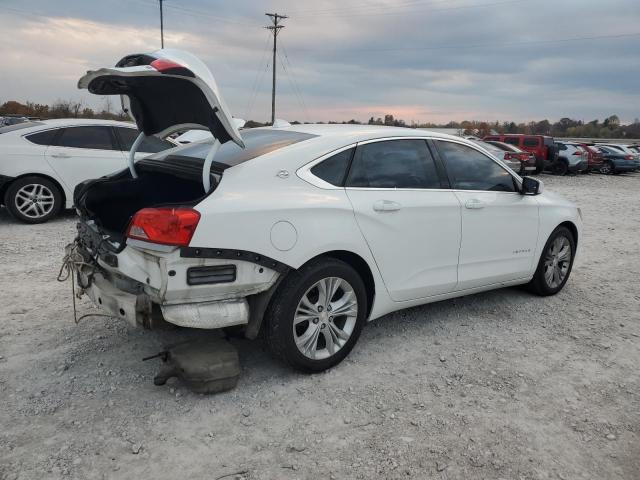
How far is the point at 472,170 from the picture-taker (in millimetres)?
4527

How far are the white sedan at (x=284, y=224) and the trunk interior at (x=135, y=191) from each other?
0.4 inches

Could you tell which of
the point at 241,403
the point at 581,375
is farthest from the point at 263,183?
the point at 581,375

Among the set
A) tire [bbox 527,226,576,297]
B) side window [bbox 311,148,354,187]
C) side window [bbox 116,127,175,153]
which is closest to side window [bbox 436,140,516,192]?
tire [bbox 527,226,576,297]

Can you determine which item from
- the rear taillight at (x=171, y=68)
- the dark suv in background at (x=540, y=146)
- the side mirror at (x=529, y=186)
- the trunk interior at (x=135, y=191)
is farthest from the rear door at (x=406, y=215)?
the dark suv in background at (x=540, y=146)

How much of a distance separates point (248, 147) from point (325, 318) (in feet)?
4.06

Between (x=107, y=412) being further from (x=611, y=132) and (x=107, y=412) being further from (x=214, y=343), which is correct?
(x=611, y=132)

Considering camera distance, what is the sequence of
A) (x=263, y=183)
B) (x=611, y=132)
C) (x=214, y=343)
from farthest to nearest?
(x=611, y=132), (x=214, y=343), (x=263, y=183)

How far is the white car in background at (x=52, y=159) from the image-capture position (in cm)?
784

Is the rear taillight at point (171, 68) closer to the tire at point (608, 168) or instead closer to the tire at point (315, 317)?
the tire at point (315, 317)

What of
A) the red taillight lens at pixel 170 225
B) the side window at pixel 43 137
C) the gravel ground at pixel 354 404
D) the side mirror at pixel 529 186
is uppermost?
the side window at pixel 43 137

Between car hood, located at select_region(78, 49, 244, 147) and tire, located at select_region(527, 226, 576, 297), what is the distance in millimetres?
3419

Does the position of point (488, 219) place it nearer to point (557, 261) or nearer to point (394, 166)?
point (394, 166)

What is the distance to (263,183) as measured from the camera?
3.26 metres

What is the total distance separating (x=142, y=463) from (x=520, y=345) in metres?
2.93
